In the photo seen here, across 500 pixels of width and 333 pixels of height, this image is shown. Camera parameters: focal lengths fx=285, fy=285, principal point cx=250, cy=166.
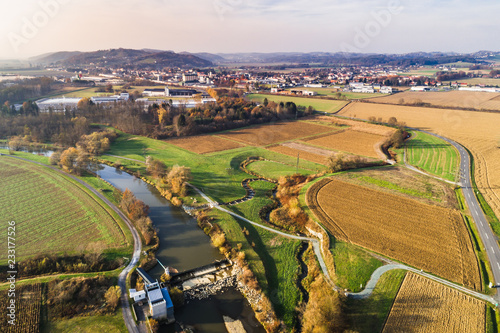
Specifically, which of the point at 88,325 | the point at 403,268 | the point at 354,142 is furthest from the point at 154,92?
the point at 403,268

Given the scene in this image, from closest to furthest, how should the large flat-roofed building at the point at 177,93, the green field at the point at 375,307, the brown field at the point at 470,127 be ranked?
1. the green field at the point at 375,307
2. the brown field at the point at 470,127
3. the large flat-roofed building at the point at 177,93

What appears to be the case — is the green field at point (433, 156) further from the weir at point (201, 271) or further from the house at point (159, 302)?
the house at point (159, 302)

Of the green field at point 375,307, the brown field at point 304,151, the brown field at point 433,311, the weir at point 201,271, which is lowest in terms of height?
the weir at point 201,271

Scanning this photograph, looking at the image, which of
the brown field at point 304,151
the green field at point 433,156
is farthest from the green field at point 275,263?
the green field at point 433,156

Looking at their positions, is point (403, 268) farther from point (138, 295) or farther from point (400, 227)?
point (138, 295)

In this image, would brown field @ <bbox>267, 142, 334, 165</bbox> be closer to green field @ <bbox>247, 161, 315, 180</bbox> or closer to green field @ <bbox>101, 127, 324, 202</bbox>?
green field @ <bbox>101, 127, 324, 202</bbox>

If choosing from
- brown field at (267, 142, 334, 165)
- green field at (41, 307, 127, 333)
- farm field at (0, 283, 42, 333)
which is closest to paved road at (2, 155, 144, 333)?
green field at (41, 307, 127, 333)

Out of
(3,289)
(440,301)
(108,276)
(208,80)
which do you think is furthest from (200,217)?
(208,80)

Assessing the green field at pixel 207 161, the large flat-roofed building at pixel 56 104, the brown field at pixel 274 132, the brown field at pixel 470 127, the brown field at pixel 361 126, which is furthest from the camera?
the large flat-roofed building at pixel 56 104
